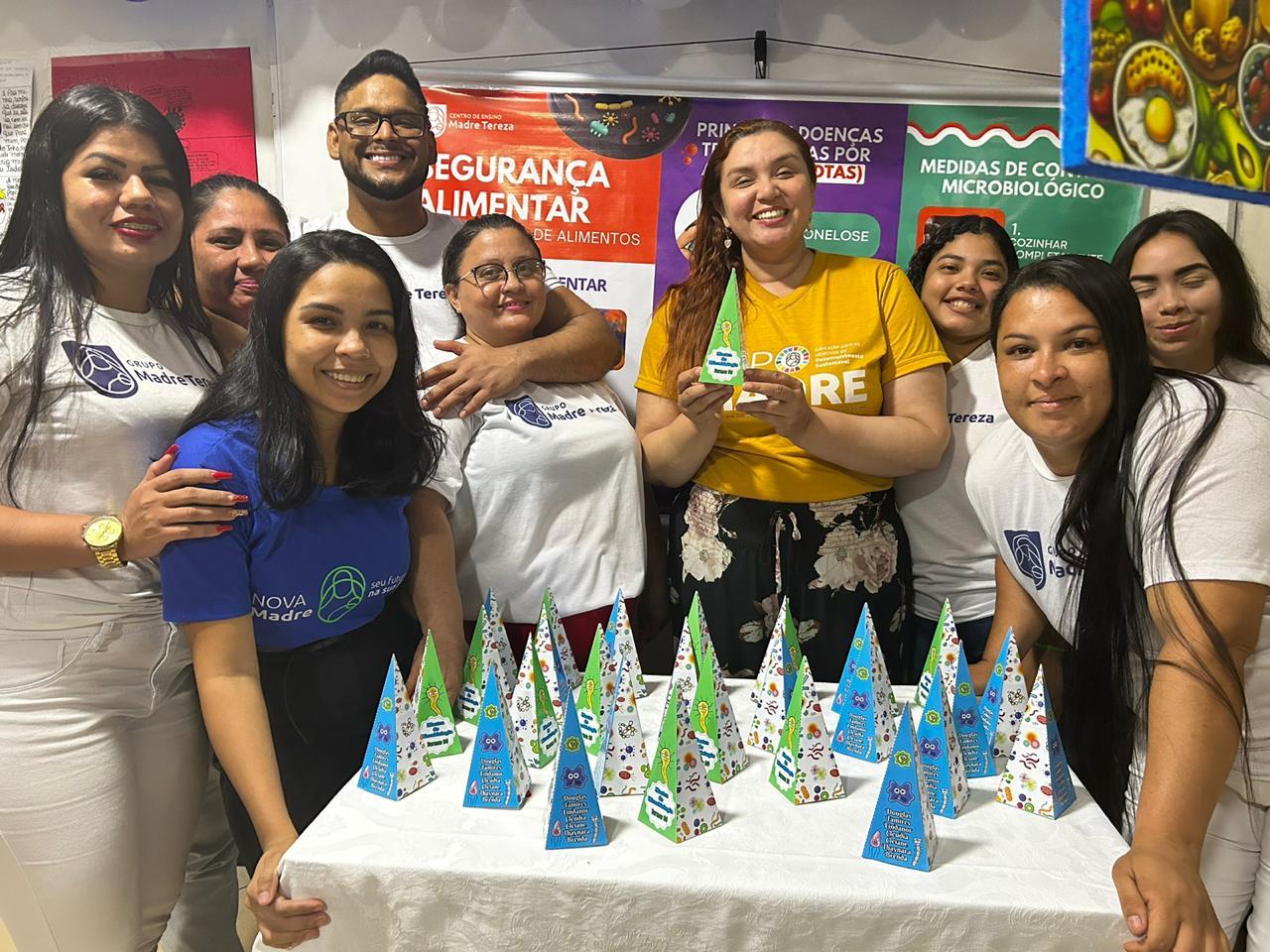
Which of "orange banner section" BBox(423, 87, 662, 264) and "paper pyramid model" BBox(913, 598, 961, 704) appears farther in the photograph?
"orange banner section" BBox(423, 87, 662, 264)

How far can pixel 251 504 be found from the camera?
1.60 metres

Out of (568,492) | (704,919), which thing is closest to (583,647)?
(568,492)

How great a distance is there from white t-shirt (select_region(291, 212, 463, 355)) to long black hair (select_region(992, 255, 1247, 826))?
4.95 ft

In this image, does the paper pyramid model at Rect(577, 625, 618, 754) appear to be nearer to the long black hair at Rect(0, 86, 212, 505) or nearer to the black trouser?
the black trouser

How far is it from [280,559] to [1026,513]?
143 centimetres

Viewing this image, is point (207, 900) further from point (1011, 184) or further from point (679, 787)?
point (1011, 184)

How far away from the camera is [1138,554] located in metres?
1.47

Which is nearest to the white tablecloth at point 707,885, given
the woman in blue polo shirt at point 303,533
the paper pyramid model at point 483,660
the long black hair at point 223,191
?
the woman in blue polo shirt at point 303,533

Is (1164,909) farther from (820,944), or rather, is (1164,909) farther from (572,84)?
(572,84)

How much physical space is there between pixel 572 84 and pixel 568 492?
1.40 m

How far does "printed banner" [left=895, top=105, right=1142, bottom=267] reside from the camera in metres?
2.75

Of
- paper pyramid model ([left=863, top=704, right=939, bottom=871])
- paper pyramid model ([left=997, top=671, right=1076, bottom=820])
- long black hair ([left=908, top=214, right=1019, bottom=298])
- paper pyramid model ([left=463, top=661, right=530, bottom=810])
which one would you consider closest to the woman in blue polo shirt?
paper pyramid model ([left=463, top=661, right=530, bottom=810])

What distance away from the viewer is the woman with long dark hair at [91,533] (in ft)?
5.32

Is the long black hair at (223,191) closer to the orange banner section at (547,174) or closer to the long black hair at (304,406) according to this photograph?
the orange banner section at (547,174)
